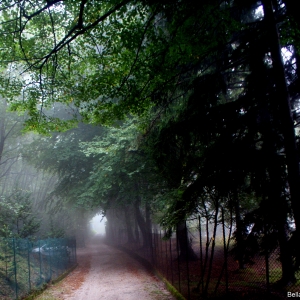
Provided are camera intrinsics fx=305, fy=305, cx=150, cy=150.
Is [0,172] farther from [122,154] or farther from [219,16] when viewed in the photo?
[219,16]

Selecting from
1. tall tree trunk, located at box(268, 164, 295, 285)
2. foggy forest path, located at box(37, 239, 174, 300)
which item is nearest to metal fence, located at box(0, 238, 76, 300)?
foggy forest path, located at box(37, 239, 174, 300)

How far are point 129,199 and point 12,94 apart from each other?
12779mm

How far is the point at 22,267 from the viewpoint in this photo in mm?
11406

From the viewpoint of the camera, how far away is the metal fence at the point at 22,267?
9.56 meters

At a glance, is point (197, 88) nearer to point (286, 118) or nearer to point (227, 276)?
point (286, 118)

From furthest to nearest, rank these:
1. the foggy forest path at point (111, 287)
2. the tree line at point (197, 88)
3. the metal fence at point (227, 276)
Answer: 1. the foggy forest path at point (111, 287)
2. the metal fence at point (227, 276)
3. the tree line at point (197, 88)

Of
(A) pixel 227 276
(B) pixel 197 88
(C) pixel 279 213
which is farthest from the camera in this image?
(B) pixel 197 88

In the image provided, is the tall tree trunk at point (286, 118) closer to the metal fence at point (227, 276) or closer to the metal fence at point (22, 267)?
the metal fence at point (227, 276)

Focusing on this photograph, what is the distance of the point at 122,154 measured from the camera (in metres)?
16.3

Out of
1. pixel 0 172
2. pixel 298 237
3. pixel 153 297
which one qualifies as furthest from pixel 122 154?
pixel 0 172

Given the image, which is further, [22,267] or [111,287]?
[111,287]

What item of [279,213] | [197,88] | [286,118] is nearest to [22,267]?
[197,88]

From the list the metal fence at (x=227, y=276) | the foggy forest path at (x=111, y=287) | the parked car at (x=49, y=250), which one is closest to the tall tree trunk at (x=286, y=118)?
the metal fence at (x=227, y=276)

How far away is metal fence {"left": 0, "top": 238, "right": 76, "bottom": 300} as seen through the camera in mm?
9562
